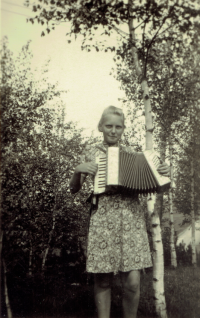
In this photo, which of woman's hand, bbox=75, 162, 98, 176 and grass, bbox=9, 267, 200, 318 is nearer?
woman's hand, bbox=75, 162, 98, 176

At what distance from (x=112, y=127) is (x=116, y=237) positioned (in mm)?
958

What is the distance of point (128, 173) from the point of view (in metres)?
2.53

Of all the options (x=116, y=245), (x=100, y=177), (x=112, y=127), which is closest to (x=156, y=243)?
(x=116, y=245)

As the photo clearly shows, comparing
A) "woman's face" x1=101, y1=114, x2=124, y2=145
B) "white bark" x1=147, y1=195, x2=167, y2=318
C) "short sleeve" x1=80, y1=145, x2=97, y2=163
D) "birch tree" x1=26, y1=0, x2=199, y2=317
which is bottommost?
"white bark" x1=147, y1=195, x2=167, y2=318

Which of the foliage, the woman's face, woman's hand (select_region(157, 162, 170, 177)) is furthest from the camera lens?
the foliage

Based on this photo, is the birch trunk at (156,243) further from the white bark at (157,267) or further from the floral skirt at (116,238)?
the floral skirt at (116,238)

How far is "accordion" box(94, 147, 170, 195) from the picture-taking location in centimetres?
243

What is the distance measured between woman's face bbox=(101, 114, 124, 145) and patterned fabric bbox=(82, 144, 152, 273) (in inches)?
18.4

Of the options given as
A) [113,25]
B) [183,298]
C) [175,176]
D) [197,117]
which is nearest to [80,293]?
[183,298]

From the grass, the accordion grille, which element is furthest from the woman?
the grass

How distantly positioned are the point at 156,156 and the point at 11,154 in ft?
5.34

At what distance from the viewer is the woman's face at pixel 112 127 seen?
8.63ft

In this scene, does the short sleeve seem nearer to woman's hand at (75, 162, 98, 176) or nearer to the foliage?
woman's hand at (75, 162, 98, 176)

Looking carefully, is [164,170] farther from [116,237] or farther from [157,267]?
[157,267]
